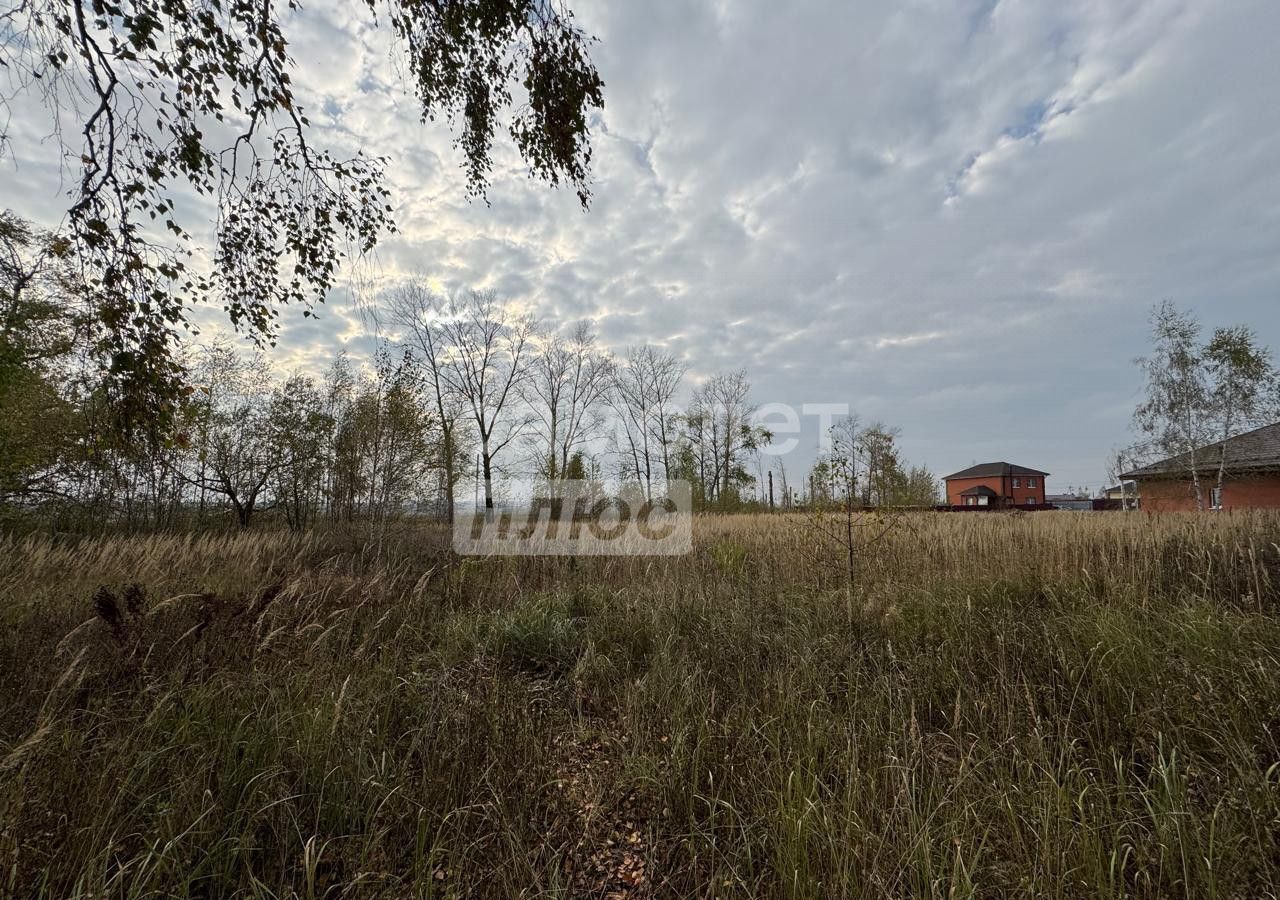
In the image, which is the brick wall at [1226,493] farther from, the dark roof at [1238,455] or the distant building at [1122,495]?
the distant building at [1122,495]

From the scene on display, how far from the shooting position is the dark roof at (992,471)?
58.0 metres

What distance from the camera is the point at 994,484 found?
187 feet

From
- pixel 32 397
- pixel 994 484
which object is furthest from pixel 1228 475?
pixel 994 484

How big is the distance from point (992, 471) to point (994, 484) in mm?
3528

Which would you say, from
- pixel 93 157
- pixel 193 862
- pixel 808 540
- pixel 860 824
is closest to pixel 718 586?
pixel 808 540

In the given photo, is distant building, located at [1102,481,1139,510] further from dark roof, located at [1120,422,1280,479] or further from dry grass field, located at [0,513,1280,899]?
dry grass field, located at [0,513,1280,899]

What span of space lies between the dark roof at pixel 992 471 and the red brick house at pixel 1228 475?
131 feet

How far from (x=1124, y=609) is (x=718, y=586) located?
342 cm

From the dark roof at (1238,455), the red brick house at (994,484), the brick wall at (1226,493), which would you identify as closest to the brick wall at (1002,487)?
the red brick house at (994,484)

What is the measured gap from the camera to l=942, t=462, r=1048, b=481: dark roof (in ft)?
190

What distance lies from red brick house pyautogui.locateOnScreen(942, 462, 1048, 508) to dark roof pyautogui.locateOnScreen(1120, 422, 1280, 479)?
3528 centimetres

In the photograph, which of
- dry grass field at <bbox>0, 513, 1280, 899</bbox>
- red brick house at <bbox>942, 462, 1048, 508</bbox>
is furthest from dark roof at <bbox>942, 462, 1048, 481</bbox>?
dry grass field at <bbox>0, 513, 1280, 899</bbox>

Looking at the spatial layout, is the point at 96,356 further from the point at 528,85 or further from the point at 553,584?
the point at 553,584

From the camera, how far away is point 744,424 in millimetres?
30406
